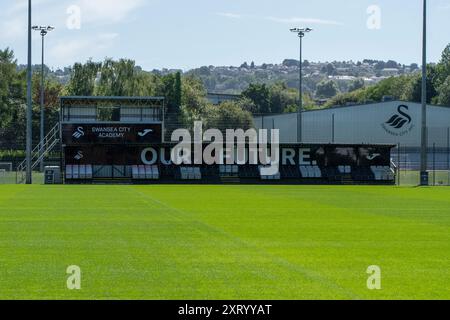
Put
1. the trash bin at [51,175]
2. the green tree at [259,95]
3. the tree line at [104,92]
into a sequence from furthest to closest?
the green tree at [259,95] → the tree line at [104,92] → the trash bin at [51,175]

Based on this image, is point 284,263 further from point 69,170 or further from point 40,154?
point 40,154

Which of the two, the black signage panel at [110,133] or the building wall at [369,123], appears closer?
the black signage panel at [110,133]

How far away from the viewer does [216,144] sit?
63562mm

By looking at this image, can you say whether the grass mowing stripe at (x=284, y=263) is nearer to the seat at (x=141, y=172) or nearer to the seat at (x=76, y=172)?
the seat at (x=76, y=172)

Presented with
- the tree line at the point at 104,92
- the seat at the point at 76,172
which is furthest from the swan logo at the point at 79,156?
the tree line at the point at 104,92

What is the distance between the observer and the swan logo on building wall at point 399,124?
9675 centimetres

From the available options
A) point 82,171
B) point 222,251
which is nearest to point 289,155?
point 82,171

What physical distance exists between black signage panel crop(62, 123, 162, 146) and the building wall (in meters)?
31.3

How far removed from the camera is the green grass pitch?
1382cm

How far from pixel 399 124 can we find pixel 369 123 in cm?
304

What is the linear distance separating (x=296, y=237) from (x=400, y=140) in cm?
7591
